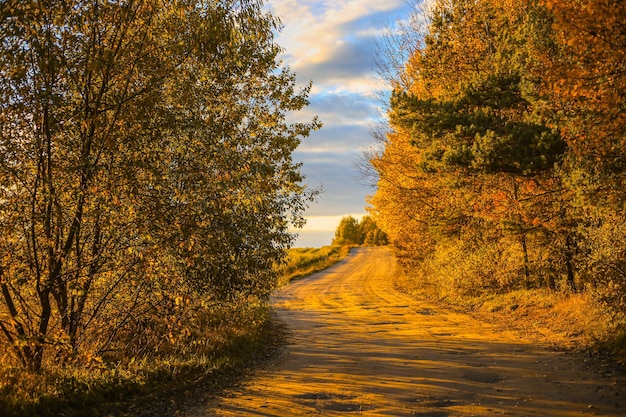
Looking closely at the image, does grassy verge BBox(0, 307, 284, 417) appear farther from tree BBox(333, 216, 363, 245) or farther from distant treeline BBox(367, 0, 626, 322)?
tree BBox(333, 216, 363, 245)

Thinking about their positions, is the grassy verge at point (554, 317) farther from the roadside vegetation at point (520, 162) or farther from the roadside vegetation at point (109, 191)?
the roadside vegetation at point (109, 191)

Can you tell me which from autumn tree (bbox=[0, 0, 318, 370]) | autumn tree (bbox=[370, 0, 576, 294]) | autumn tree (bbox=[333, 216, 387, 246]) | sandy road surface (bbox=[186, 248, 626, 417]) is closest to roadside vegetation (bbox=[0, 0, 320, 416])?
autumn tree (bbox=[0, 0, 318, 370])

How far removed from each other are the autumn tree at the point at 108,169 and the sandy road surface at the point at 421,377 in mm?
2518

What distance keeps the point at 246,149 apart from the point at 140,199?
12.9 ft

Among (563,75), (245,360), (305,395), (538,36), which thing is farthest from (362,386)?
(538,36)

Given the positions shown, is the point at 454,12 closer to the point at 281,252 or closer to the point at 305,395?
the point at 281,252

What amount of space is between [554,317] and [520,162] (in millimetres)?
4297

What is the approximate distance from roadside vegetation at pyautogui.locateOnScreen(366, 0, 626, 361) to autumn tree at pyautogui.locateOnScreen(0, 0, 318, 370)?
6.78 meters

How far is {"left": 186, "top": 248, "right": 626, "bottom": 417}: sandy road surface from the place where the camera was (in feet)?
23.7

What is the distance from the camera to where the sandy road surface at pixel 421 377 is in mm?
Answer: 7223

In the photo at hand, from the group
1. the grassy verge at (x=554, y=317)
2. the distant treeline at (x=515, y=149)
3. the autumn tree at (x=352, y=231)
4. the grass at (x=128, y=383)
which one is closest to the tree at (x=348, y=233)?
the autumn tree at (x=352, y=231)

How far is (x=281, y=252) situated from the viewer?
12.6m

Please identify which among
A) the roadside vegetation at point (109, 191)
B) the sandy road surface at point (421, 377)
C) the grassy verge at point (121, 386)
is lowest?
the sandy road surface at point (421, 377)

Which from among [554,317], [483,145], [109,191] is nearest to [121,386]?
[109,191]
